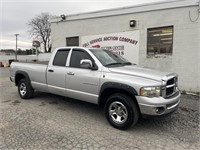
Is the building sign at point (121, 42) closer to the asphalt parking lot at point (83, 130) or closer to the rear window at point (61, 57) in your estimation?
the asphalt parking lot at point (83, 130)

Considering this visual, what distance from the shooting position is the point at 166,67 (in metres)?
8.51

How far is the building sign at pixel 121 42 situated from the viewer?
29.9 feet

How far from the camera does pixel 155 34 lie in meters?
8.68

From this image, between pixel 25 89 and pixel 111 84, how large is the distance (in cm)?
386

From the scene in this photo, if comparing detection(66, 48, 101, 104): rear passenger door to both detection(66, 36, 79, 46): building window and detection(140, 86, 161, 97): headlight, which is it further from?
detection(66, 36, 79, 46): building window

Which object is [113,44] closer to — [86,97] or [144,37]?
[144,37]

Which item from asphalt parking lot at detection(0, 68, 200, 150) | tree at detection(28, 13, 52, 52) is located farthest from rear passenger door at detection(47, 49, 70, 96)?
tree at detection(28, 13, 52, 52)

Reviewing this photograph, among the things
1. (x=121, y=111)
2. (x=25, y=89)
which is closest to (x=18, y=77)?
(x=25, y=89)

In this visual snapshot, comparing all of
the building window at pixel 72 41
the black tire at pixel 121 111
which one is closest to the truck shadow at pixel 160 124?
the black tire at pixel 121 111

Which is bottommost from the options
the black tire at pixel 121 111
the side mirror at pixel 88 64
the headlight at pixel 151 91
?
the black tire at pixel 121 111

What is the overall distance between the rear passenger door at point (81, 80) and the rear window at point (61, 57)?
28cm

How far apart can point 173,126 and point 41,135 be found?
305cm

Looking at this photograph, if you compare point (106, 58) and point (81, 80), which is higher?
point (106, 58)

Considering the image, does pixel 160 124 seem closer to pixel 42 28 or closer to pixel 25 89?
pixel 25 89
